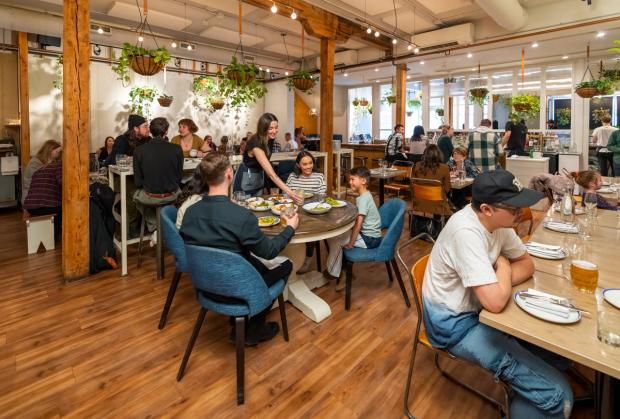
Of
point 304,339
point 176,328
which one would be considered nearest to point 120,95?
point 176,328

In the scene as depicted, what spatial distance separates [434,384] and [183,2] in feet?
22.3

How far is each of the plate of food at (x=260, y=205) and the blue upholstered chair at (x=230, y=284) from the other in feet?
3.37

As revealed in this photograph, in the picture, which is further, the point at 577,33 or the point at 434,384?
the point at 577,33

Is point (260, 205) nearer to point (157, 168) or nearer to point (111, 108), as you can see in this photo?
point (157, 168)

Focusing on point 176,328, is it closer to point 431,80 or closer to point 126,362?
point 126,362

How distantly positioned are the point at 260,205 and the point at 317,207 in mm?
485

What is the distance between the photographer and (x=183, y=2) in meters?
6.34

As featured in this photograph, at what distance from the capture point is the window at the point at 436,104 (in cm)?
1157

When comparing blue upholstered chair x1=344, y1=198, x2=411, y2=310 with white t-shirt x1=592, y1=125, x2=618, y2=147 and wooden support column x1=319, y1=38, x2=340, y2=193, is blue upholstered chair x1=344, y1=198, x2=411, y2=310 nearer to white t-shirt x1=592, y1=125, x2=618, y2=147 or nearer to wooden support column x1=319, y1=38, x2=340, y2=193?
wooden support column x1=319, y1=38, x2=340, y2=193

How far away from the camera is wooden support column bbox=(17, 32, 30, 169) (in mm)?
6898

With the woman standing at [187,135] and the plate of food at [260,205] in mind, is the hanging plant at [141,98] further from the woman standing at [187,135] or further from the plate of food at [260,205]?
the plate of food at [260,205]

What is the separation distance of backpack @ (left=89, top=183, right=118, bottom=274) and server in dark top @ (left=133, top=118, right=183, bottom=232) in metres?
0.50

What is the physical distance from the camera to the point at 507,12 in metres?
5.58

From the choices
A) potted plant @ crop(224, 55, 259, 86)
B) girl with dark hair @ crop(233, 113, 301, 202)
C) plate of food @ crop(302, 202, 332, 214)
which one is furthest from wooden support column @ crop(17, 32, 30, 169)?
plate of food @ crop(302, 202, 332, 214)
